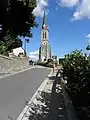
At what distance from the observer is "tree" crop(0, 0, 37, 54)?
13.2m

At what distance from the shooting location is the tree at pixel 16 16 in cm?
1324

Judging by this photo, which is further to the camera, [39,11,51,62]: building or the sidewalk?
[39,11,51,62]: building

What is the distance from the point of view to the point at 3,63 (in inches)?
1497

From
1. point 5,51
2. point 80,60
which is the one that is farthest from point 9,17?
point 5,51

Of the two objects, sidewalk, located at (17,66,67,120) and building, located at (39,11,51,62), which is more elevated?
building, located at (39,11,51,62)

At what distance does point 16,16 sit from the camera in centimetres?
1414

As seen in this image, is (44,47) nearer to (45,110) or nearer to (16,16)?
(16,16)

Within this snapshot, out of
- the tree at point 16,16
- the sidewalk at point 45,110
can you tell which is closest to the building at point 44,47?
the tree at point 16,16

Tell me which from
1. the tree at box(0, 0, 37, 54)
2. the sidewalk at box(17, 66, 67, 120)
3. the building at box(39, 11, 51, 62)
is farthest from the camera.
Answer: the building at box(39, 11, 51, 62)

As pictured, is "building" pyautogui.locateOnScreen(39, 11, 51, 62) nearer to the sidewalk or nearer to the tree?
the tree

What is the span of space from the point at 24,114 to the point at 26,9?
19.8 ft

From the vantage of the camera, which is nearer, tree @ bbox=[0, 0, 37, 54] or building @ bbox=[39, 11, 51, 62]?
tree @ bbox=[0, 0, 37, 54]

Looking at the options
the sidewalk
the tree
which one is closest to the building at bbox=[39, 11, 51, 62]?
the tree

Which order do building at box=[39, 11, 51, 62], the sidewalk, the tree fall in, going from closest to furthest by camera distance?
the sidewalk, the tree, building at box=[39, 11, 51, 62]
